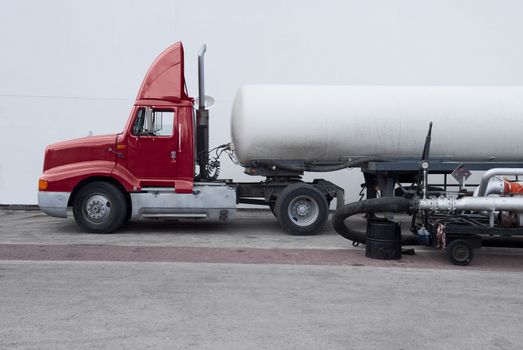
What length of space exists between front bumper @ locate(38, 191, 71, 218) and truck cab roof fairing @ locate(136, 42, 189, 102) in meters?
2.35

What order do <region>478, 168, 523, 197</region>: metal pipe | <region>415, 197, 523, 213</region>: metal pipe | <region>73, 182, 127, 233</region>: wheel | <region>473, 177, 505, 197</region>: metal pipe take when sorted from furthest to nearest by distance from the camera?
<region>73, 182, 127, 233</region>: wheel → <region>473, 177, 505, 197</region>: metal pipe → <region>478, 168, 523, 197</region>: metal pipe → <region>415, 197, 523, 213</region>: metal pipe

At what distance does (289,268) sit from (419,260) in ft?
7.24

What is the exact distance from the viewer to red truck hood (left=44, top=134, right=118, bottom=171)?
10094 mm

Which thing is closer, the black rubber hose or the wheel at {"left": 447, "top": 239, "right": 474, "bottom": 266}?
the wheel at {"left": 447, "top": 239, "right": 474, "bottom": 266}

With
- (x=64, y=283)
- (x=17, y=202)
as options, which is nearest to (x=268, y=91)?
(x=64, y=283)

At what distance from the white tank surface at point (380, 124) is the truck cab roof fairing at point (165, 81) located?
1337 millimetres

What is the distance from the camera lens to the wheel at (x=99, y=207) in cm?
992

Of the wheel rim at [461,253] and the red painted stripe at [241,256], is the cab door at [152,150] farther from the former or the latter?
the wheel rim at [461,253]

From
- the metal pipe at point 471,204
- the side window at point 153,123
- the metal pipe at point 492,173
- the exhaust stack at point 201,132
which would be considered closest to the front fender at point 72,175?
the side window at point 153,123

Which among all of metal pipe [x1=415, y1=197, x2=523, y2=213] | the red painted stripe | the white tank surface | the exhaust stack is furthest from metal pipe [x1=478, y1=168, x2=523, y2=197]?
the exhaust stack

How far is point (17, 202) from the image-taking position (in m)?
14.5

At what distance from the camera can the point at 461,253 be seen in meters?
7.71

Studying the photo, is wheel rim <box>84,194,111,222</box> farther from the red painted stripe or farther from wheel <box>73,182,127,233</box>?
the red painted stripe

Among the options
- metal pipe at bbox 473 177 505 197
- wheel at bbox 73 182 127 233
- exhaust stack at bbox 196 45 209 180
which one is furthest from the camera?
exhaust stack at bbox 196 45 209 180
